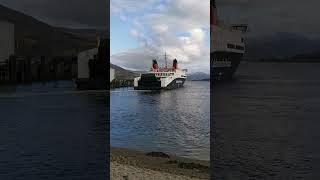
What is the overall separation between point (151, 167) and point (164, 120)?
6291mm

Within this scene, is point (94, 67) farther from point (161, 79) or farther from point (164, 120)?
point (161, 79)

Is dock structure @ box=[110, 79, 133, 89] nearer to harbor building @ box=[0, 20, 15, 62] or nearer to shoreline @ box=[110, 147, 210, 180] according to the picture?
harbor building @ box=[0, 20, 15, 62]

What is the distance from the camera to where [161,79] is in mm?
17406

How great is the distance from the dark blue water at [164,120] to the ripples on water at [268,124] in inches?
19.9

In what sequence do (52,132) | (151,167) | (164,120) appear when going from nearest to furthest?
(151,167) → (52,132) → (164,120)

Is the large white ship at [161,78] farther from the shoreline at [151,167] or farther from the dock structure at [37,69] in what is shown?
the shoreline at [151,167]

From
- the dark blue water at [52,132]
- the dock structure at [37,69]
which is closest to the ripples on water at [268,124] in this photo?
the dark blue water at [52,132]

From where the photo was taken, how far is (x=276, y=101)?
1617 centimetres

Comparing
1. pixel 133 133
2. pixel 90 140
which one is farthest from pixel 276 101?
pixel 90 140

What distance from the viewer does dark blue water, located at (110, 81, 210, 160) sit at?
41.2 ft

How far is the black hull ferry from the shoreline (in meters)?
5.44

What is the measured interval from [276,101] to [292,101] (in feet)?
1.89

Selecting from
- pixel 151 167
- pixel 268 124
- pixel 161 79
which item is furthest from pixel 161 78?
pixel 151 167

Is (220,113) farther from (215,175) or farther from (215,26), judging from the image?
(215,175)
